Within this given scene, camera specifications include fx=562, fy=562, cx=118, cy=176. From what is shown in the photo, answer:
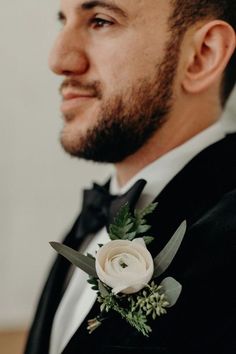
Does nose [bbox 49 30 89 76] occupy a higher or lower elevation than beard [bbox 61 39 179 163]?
higher

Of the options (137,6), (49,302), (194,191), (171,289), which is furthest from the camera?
(49,302)

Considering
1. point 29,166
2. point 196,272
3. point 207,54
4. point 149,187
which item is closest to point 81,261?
point 196,272

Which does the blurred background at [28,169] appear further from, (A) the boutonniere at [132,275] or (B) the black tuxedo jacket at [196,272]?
(A) the boutonniere at [132,275]

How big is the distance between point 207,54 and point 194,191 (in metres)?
0.36

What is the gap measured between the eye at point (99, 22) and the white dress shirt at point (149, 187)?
34 centimetres

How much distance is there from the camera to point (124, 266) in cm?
102

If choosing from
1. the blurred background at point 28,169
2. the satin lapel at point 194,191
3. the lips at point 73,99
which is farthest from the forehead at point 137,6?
the blurred background at point 28,169

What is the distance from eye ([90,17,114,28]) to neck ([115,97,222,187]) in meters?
0.27

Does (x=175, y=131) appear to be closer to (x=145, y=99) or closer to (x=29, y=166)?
(x=145, y=99)

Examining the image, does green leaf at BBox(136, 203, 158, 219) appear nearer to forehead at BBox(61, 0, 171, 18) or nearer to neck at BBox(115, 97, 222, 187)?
neck at BBox(115, 97, 222, 187)

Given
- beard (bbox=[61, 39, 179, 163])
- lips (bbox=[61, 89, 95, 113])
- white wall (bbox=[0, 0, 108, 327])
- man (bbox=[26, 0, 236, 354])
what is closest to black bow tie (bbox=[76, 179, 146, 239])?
man (bbox=[26, 0, 236, 354])

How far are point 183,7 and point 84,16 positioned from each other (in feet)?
0.78

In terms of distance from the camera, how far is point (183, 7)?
1.31m

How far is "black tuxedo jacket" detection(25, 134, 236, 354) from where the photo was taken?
40.1 inches
